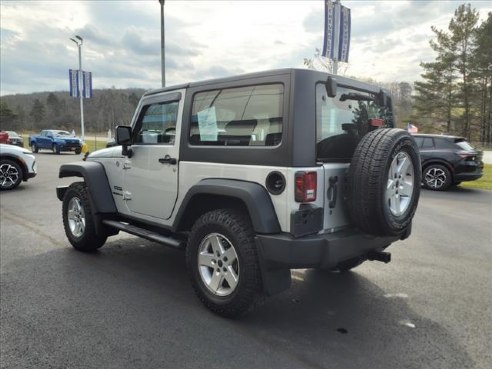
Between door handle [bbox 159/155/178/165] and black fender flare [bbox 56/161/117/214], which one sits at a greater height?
door handle [bbox 159/155/178/165]

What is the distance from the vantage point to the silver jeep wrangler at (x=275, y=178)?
2.95 metres

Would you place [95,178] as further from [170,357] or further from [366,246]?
[366,246]

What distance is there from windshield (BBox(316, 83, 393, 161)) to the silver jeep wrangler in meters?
0.01

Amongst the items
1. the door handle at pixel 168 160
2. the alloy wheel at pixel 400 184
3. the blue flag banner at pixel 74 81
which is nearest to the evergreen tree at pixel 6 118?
the blue flag banner at pixel 74 81

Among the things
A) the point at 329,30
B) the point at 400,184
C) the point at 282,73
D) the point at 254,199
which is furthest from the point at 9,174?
the point at 400,184

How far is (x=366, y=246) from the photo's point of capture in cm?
331

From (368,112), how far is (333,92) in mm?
735

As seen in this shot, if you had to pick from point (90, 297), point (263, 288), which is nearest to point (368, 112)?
point (263, 288)

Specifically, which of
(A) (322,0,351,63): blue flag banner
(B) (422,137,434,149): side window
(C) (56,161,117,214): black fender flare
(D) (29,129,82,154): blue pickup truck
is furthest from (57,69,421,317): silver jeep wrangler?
(D) (29,129,82,154): blue pickup truck

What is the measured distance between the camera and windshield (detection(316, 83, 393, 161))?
311cm

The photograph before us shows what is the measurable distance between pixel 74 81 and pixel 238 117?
3092cm

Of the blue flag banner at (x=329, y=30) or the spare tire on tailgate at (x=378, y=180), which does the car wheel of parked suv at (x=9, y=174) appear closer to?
the blue flag banner at (x=329, y=30)

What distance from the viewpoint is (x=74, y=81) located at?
99.7 feet

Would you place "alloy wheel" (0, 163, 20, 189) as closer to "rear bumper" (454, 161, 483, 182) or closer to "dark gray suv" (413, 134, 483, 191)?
"dark gray suv" (413, 134, 483, 191)
